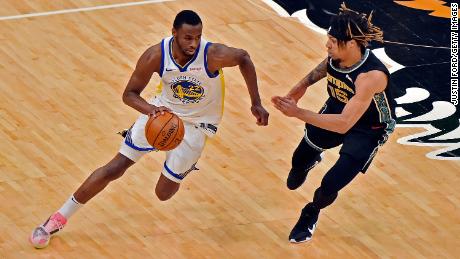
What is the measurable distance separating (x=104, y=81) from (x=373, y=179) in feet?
12.3

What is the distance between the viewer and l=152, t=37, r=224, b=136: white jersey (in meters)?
13.8

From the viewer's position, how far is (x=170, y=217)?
14.7m

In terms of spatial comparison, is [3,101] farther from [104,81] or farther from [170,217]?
[170,217]

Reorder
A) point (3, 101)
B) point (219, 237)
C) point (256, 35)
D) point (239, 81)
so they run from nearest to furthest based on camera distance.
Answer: point (219, 237) < point (3, 101) < point (239, 81) < point (256, 35)

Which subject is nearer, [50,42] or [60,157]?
[60,157]

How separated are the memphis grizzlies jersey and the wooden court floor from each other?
1.35 m

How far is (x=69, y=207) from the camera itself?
46.0ft

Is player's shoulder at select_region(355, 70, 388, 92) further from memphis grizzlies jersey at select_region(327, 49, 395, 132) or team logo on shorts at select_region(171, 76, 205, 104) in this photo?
team logo on shorts at select_region(171, 76, 205, 104)

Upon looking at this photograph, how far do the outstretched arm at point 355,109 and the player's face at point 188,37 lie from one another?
4.20 feet

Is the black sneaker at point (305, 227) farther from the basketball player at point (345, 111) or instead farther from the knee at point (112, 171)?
the knee at point (112, 171)

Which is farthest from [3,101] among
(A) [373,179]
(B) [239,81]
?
(A) [373,179]

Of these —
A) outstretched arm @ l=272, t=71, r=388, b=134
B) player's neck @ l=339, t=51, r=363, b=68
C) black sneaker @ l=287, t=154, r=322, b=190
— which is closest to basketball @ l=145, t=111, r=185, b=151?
outstretched arm @ l=272, t=71, r=388, b=134

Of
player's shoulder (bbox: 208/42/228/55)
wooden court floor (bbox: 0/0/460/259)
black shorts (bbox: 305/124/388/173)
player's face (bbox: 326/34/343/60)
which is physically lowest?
wooden court floor (bbox: 0/0/460/259)

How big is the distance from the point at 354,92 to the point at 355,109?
1.14ft
